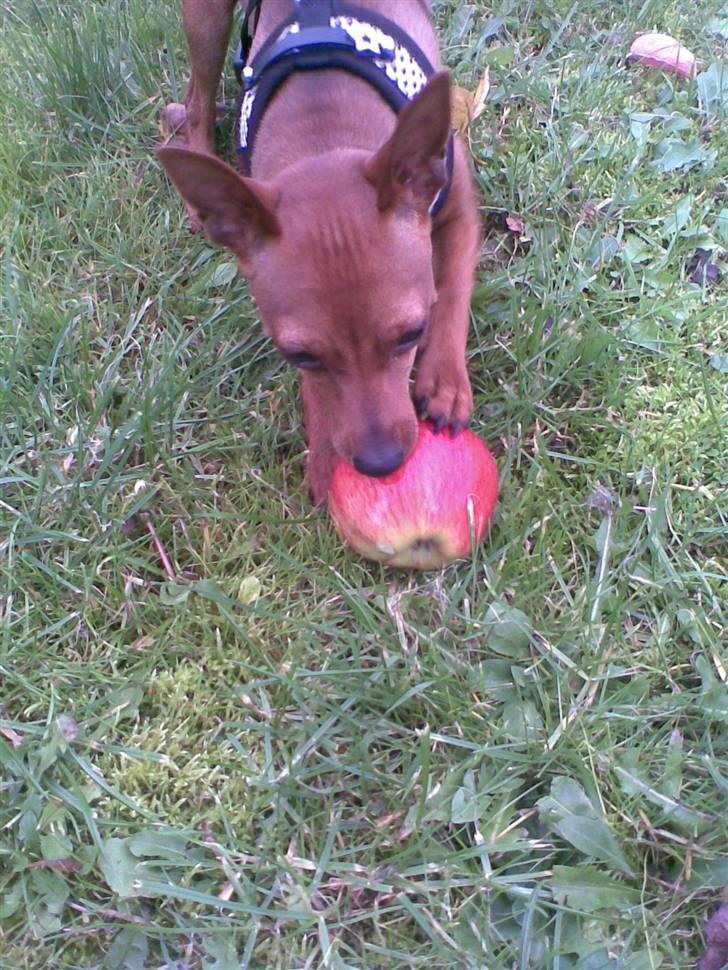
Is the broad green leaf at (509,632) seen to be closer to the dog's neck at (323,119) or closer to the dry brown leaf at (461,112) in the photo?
the dog's neck at (323,119)

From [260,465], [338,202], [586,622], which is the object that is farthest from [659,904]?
[338,202]

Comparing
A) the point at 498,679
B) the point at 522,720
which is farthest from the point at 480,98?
the point at 522,720

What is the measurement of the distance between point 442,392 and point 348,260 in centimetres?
54

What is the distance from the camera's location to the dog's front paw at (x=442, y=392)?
2439 mm

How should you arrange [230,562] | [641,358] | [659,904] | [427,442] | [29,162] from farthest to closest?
[29,162]
[641,358]
[230,562]
[427,442]
[659,904]

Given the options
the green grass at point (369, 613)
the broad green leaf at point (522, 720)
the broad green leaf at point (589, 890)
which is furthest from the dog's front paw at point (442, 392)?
the broad green leaf at point (589, 890)

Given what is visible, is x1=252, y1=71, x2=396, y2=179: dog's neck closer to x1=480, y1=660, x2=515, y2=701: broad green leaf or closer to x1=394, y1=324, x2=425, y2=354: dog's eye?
x1=394, y1=324, x2=425, y2=354: dog's eye

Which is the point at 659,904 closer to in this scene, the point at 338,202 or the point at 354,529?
the point at 354,529

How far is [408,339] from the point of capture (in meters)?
2.21

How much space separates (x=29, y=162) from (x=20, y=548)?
169 cm

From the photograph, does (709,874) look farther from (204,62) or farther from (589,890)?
(204,62)

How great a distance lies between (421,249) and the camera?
2.28 meters

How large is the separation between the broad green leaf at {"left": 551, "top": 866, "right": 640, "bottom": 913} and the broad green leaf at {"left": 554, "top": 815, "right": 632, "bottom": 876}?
0.04 metres

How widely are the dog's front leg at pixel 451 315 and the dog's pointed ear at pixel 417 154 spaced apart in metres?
0.39
